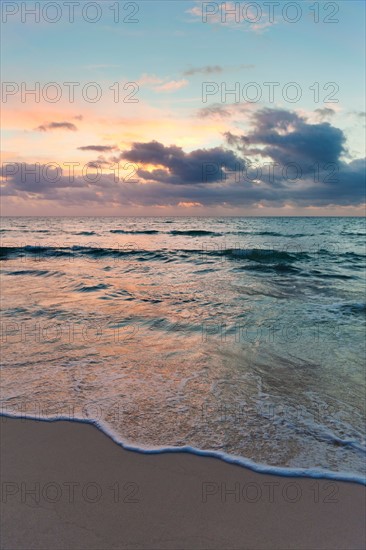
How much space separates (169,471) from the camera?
3123mm

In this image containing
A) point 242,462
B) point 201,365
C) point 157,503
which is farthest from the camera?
point 201,365

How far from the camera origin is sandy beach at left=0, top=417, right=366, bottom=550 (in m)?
2.42

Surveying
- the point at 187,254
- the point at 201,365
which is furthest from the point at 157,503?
the point at 187,254

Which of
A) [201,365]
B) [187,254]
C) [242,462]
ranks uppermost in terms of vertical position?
[187,254]

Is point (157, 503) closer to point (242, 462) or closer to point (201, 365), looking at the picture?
point (242, 462)

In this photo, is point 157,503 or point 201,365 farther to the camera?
point 201,365

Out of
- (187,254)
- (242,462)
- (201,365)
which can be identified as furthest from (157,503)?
(187,254)

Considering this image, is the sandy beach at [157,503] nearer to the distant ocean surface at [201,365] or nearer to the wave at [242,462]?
the wave at [242,462]

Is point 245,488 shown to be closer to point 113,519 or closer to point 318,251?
point 113,519

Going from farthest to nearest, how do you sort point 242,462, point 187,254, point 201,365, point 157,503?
point 187,254
point 201,365
point 242,462
point 157,503

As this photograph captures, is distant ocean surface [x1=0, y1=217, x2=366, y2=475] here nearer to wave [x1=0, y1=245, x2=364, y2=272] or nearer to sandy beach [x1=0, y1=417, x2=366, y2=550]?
sandy beach [x1=0, y1=417, x2=366, y2=550]

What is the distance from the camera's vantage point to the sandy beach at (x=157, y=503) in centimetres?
242

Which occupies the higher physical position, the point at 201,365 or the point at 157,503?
the point at 201,365

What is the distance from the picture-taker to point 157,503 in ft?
8.97
